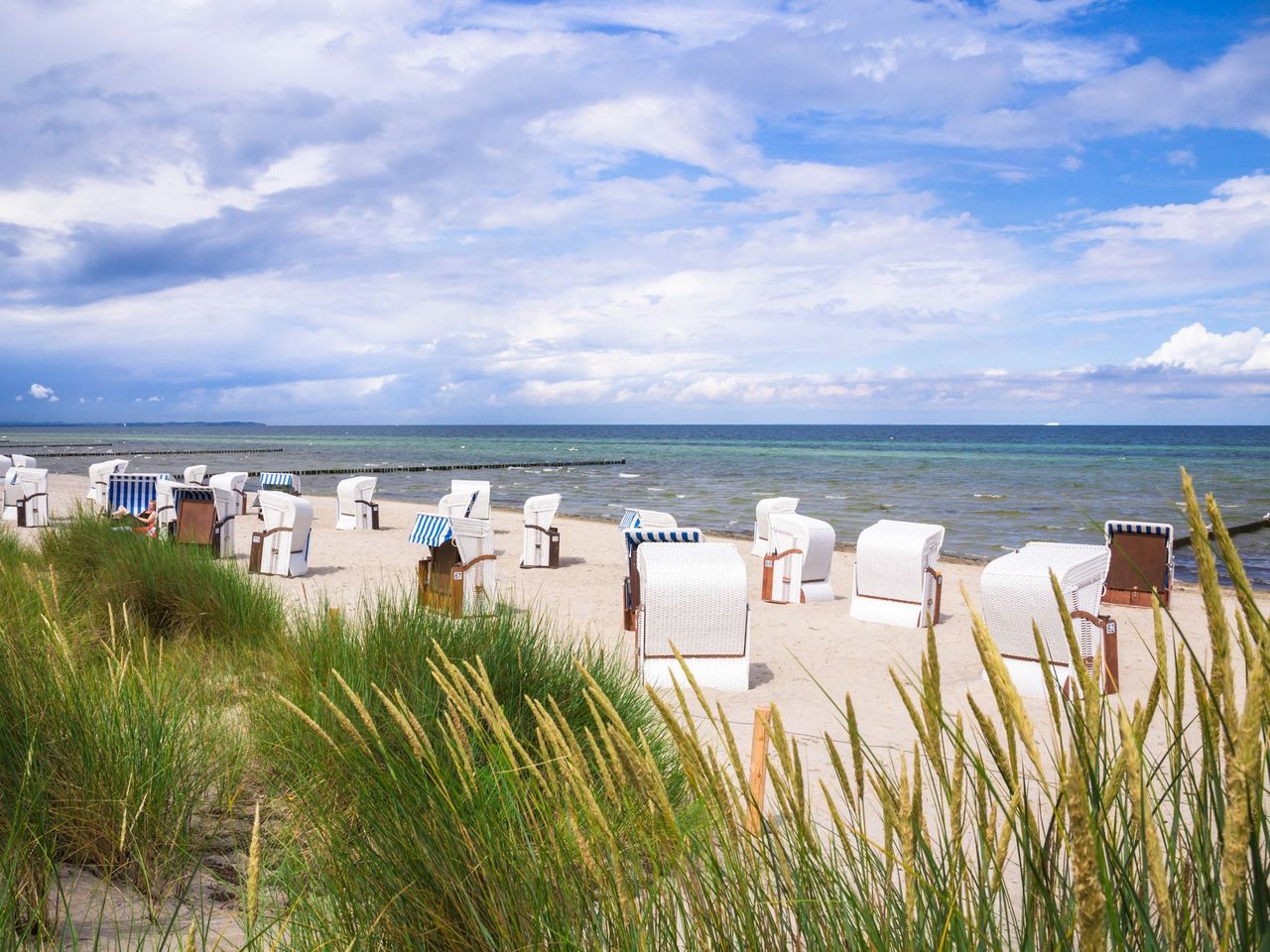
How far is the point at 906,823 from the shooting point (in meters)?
1.18

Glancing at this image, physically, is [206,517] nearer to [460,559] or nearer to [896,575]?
[460,559]

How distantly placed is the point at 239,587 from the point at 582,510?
19.9m

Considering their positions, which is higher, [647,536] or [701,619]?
[647,536]

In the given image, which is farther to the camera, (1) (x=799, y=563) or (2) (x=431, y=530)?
(2) (x=431, y=530)


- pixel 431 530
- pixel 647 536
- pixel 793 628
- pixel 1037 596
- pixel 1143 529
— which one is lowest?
pixel 793 628

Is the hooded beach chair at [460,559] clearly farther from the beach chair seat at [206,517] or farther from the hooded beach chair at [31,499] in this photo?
the hooded beach chair at [31,499]

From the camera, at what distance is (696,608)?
23.6 feet

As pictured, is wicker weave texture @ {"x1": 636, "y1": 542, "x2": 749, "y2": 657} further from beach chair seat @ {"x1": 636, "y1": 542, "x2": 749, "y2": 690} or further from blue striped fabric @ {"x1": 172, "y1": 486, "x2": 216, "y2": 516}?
blue striped fabric @ {"x1": 172, "y1": 486, "x2": 216, "y2": 516}

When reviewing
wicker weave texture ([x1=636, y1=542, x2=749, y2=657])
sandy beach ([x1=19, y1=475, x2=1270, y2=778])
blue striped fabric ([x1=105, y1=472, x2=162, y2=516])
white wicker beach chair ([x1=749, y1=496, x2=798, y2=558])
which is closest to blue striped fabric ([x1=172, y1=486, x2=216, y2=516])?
sandy beach ([x1=19, y1=475, x2=1270, y2=778])

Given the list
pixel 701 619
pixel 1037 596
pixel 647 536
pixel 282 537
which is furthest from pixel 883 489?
pixel 701 619

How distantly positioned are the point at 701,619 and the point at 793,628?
275cm

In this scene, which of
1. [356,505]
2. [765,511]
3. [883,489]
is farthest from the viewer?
[883,489]

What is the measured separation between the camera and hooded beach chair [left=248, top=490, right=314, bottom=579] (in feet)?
39.8

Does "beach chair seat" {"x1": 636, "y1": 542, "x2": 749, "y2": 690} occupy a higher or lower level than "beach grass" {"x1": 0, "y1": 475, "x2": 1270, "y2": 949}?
lower
